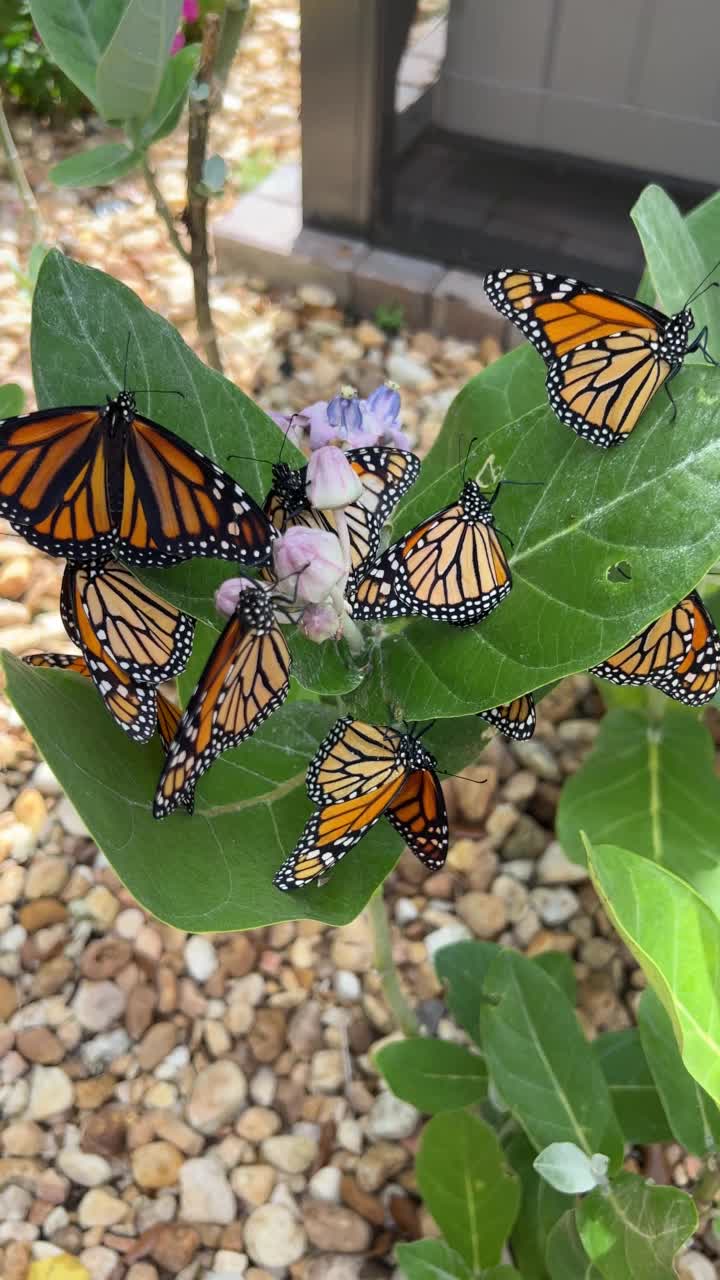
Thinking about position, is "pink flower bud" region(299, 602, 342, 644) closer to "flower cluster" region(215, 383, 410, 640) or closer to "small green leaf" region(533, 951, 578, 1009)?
"flower cluster" region(215, 383, 410, 640)

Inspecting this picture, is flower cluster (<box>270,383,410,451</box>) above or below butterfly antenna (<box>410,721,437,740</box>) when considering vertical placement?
above

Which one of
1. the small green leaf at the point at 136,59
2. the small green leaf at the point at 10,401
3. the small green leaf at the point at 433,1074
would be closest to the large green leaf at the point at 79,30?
the small green leaf at the point at 136,59

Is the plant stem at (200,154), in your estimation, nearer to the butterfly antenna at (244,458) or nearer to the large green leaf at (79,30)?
the large green leaf at (79,30)

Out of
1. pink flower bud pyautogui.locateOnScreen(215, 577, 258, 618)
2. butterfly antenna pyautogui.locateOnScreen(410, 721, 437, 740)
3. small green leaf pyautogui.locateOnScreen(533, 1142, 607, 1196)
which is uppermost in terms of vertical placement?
pink flower bud pyautogui.locateOnScreen(215, 577, 258, 618)

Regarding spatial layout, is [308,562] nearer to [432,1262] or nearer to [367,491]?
[367,491]

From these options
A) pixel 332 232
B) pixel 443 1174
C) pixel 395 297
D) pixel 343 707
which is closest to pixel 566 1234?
pixel 443 1174

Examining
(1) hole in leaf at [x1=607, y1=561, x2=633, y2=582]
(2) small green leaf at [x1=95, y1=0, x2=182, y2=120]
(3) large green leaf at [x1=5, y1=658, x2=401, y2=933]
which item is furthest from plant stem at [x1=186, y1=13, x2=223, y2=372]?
(1) hole in leaf at [x1=607, y1=561, x2=633, y2=582]

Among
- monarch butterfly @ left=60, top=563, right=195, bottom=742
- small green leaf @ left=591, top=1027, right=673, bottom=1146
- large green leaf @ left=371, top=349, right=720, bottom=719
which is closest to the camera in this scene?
Result: large green leaf @ left=371, top=349, right=720, bottom=719
